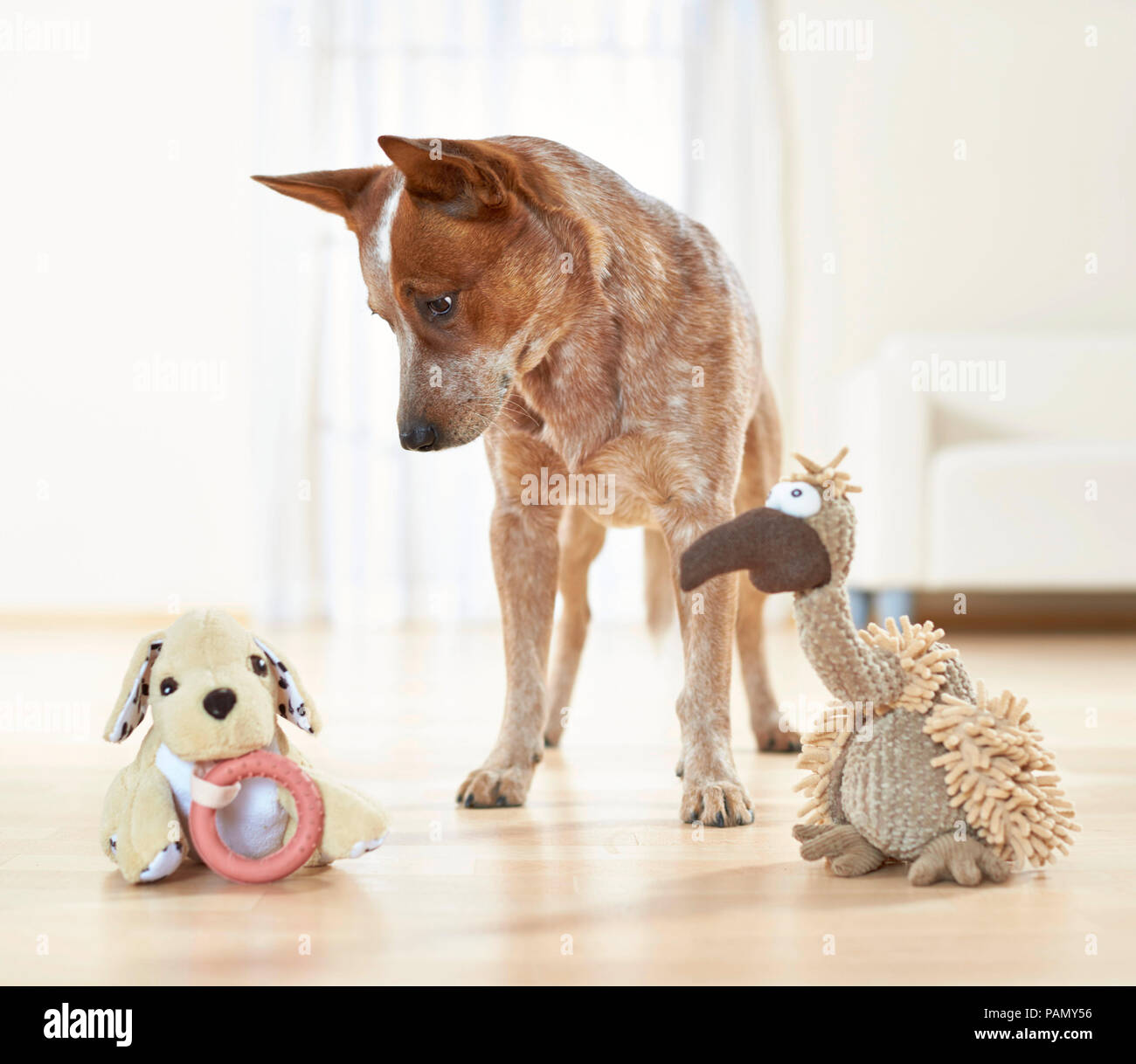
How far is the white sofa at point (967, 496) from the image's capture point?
3.80 m

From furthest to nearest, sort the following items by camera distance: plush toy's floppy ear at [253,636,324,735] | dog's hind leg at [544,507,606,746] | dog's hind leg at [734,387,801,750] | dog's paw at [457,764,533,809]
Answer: dog's hind leg at [544,507,606,746] → dog's hind leg at [734,387,801,750] → dog's paw at [457,764,533,809] → plush toy's floppy ear at [253,636,324,735]

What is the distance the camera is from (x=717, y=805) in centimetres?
145

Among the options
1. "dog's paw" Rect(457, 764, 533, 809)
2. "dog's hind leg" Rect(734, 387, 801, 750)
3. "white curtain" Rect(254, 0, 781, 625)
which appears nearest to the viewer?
"dog's paw" Rect(457, 764, 533, 809)

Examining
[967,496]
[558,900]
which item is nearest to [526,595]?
[558,900]

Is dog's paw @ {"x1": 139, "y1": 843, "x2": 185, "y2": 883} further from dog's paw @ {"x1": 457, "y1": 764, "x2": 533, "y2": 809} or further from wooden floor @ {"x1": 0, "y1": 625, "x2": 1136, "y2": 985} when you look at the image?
dog's paw @ {"x1": 457, "y1": 764, "x2": 533, "y2": 809}

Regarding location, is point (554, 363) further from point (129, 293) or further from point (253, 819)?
point (129, 293)

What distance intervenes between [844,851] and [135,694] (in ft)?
2.47

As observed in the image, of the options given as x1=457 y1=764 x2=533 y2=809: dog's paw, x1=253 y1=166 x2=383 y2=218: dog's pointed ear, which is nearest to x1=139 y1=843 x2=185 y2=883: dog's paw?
x1=457 y1=764 x2=533 y2=809: dog's paw

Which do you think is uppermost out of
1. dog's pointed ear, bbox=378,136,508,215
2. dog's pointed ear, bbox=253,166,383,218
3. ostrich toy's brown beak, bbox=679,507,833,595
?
dog's pointed ear, bbox=253,166,383,218

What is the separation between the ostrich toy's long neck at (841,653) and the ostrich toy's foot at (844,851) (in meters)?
0.14

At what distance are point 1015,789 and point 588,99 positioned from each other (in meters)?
4.38

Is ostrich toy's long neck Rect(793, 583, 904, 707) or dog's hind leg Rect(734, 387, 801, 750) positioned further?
dog's hind leg Rect(734, 387, 801, 750)

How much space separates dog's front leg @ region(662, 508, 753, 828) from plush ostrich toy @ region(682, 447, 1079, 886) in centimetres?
29

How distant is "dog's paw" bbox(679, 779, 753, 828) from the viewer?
1.44 meters
